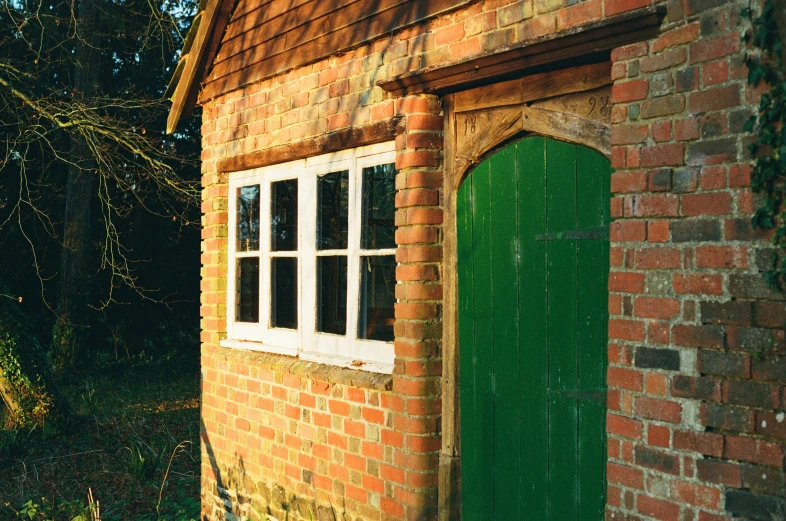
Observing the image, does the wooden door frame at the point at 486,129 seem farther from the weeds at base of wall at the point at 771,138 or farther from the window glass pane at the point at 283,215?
the window glass pane at the point at 283,215

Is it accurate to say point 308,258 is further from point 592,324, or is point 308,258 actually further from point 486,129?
point 592,324

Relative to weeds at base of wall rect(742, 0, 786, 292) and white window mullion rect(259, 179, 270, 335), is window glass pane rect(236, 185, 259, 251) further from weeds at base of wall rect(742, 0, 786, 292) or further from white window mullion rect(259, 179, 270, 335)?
weeds at base of wall rect(742, 0, 786, 292)

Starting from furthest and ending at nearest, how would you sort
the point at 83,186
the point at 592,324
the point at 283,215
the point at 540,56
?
the point at 83,186 → the point at 283,215 → the point at 540,56 → the point at 592,324

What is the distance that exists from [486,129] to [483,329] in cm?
109

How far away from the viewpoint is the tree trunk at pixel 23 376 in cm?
A: 1070

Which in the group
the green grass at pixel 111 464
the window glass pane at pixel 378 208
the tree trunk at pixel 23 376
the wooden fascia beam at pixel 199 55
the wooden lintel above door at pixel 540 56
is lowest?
the green grass at pixel 111 464

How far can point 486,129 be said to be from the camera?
15.0ft

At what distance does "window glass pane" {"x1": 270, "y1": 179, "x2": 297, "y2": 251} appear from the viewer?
6.29 metres

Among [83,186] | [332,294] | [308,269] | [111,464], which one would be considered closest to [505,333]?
[332,294]

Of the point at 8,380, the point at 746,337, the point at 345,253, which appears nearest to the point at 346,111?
the point at 345,253

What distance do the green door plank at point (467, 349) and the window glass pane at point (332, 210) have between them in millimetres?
1149

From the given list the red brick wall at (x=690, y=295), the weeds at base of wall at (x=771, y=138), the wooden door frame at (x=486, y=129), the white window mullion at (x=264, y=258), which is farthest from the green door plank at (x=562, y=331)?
the white window mullion at (x=264, y=258)

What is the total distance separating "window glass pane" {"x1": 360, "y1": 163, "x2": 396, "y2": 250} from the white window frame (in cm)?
4

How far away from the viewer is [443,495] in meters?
4.80
